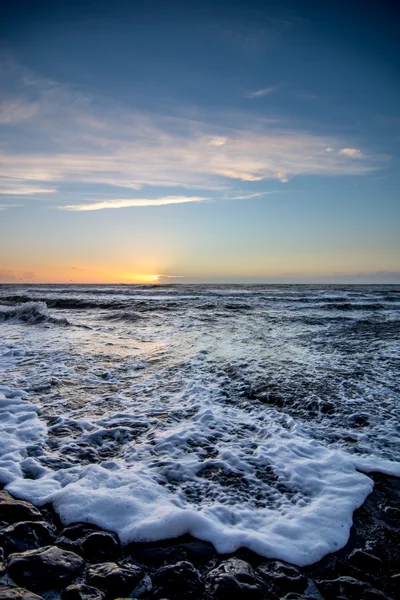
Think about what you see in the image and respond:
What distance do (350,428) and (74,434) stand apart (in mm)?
3740

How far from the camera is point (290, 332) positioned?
1292 cm

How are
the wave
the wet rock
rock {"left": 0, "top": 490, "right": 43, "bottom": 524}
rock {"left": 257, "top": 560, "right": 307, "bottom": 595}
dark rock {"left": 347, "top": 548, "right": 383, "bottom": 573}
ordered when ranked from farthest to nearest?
1. the wave
2. the wet rock
3. rock {"left": 0, "top": 490, "right": 43, "bottom": 524}
4. dark rock {"left": 347, "top": 548, "right": 383, "bottom": 573}
5. rock {"left": 257, "top": 560, "right": 307, "bottom": 595}

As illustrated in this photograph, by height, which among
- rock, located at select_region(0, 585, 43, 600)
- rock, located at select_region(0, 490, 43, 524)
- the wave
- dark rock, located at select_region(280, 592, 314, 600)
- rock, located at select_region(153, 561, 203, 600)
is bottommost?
dark rock, located at select_region(280, 592, 314, 600)

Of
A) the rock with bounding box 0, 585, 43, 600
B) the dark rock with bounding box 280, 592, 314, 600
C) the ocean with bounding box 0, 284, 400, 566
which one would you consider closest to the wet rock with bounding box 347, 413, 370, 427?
the ocean with bounding box 0, 284, 400, 566

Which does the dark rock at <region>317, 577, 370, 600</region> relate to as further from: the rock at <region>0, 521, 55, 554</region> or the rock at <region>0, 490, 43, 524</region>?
the rock at <region>0, 490, 43, 524</region>

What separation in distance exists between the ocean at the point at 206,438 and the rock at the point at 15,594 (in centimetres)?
78

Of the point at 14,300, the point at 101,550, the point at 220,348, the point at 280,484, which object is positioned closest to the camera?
the point at 101,550

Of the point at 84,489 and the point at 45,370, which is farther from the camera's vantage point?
the point at 45,370

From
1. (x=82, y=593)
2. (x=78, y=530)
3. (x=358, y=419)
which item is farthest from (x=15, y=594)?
(x=358, y=419)

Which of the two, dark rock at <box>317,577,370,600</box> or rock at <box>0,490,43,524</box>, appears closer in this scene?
dark rock at <box>317,577,370,600</box>

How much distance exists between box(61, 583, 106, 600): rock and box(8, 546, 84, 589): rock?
0.08m

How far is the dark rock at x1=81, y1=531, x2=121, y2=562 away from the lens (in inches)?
102

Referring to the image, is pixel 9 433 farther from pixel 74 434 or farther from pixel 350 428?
pixel 350 428

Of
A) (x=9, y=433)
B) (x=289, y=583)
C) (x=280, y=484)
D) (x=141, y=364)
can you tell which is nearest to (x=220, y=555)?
(x=289, y=583)
